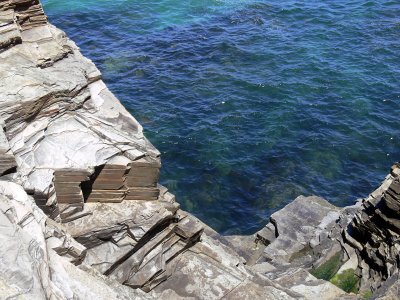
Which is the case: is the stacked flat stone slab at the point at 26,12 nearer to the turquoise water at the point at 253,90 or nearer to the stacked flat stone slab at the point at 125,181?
the stacked flat stone slab at the point at 125,181

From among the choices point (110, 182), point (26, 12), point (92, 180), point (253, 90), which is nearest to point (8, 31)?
point (26, 12)

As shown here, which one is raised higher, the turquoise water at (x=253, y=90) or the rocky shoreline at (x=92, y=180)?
the rocky shoreline at (x=92, y=180)

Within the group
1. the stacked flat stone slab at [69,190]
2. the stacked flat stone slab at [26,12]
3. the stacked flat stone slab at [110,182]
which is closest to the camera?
the stacked flat stone slab at [69,190]

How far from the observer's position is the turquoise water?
32562 mm

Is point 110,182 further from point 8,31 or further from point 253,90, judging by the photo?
point 253,90

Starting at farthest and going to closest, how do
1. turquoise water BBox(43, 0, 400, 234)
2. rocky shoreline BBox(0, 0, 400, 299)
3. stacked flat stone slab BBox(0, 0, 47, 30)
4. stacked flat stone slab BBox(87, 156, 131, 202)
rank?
turquoise water BBox(43, 0, 400, 234), stacked flat stone slab BBox(0, 0, 47, 30), stacked flat stone slab BBox(87, 156, 131, 202), rocky shoreline BBox(0, 0, 400, 299)

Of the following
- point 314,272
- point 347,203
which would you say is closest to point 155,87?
point 347,203

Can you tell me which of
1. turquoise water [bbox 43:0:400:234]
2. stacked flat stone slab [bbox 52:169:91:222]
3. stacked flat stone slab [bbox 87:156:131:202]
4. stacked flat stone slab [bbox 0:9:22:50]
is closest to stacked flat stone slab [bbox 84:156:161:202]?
stacked flat stone slab [bbox 87:156:131:202]

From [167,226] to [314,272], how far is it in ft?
30.5

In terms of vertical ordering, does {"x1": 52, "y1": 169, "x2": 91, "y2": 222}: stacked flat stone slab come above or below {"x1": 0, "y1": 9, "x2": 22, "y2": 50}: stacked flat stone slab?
below

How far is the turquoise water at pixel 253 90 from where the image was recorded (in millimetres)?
32562

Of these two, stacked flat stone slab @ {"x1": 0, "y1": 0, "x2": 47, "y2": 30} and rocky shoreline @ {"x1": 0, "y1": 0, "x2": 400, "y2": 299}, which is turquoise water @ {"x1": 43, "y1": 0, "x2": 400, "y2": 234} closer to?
rocky shoreline @ {"x1": 0, "y1": 0, "x2": 400, "y2": 299}

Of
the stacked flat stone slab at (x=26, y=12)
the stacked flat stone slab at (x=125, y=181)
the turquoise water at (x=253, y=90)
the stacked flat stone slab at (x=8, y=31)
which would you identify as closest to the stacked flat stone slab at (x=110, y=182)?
the stacked flat stone slab at (x=125, y=181)

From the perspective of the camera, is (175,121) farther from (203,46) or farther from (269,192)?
(203,46)
